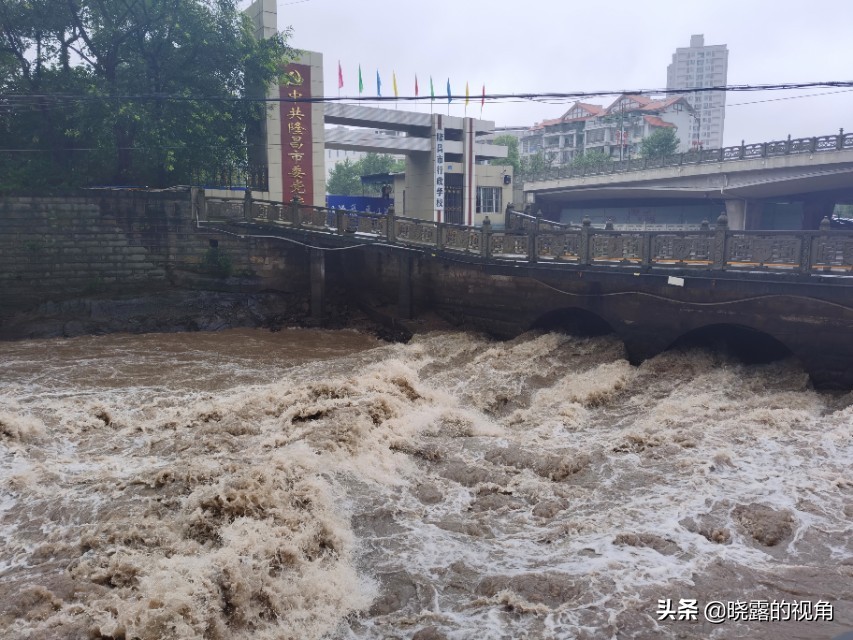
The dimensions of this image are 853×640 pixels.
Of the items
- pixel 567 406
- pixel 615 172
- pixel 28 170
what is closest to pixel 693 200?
pixel 615 172

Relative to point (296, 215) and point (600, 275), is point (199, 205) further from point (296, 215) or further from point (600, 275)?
point (600, 275)

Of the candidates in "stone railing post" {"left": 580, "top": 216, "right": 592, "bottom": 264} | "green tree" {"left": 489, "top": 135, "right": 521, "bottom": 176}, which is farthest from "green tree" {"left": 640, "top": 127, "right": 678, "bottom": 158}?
"stone railing post" {"left": 580, "top": 216, "right": 592, "bottom": 264}

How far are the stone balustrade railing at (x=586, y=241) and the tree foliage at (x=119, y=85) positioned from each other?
269cm

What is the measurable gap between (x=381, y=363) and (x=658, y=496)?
802 centimetres

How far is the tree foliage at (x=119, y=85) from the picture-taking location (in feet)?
67.5

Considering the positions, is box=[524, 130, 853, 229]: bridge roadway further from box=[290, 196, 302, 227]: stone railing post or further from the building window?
box=[290, 196, 302, 227]: stone railing post

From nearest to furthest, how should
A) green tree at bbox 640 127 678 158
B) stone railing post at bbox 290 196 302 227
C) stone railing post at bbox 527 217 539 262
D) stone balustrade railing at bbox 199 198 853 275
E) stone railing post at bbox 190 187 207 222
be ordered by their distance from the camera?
stone balustrade railing at bbox 199 198 853 275
stone railing post at bbox 527 217 539 262
stone railing post at bbox 290 196 302 227
stone railing post at bbox 190 187 207 222
green tree at bbox 640 127 678 158

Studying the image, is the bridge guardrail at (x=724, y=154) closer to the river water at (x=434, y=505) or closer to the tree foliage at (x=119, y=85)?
the river water at (x=434, y=505)

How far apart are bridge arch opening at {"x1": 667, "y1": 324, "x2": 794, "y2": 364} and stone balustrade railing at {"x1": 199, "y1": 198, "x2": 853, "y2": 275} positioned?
1.73 meters

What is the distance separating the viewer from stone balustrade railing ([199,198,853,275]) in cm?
1191

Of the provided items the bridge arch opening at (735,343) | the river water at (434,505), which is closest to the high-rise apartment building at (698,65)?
the bridge arch opening at (735,343)

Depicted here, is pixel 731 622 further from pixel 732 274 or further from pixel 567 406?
pixel 732 274

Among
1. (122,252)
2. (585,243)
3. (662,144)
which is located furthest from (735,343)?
(662,144)

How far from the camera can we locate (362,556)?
23.4ft
